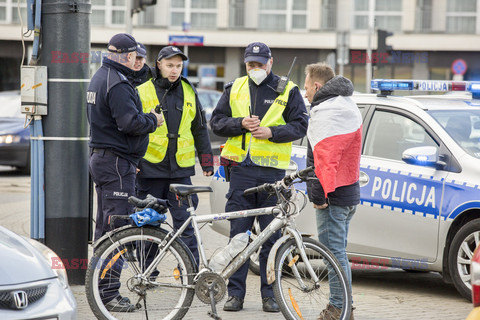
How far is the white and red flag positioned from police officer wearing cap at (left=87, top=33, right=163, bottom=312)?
4.02 feet

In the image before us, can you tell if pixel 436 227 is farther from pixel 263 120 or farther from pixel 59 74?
pixel 59 74

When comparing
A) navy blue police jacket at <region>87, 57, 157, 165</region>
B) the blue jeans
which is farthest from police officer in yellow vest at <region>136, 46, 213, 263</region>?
the blue jeans

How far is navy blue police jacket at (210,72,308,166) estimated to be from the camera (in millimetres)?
6602

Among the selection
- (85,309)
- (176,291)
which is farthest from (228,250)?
(85,309)

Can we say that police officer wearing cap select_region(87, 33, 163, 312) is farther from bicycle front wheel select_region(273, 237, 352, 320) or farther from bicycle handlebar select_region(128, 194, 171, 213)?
bicycle front wheel select_region(273, 237, 352, 320)

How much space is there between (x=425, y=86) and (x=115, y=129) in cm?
317

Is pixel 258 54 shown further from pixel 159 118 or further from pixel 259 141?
pixel 159 118

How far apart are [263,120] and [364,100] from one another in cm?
156

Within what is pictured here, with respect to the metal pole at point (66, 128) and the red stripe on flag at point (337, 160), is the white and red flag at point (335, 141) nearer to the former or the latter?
the red stripe on flag at point (337, 160)

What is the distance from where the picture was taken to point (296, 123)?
6637mm

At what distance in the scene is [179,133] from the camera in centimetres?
702

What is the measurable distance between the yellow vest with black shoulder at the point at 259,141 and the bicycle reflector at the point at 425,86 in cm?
151

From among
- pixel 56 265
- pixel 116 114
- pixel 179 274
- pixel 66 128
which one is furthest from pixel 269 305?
pixel 66 128

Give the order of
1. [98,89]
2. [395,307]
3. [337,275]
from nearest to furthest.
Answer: [337,275] < [98,89] < [395,307]
